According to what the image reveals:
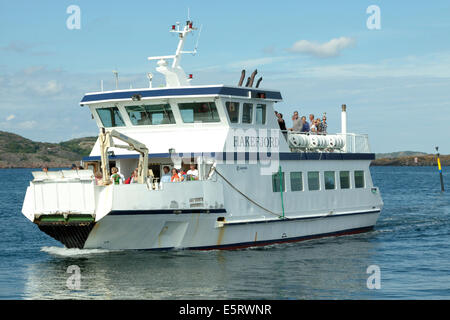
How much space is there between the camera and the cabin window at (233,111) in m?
18.9

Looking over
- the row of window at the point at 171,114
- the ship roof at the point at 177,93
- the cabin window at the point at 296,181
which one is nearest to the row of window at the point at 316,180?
the cabin window at the point at 296,181

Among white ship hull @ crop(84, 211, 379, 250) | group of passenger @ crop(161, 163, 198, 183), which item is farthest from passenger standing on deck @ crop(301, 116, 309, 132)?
group of passenger @ crop(161, 163, 198, 183)

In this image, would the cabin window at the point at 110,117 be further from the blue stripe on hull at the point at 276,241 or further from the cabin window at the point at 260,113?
the blue stripe on hull at the point at 276,241

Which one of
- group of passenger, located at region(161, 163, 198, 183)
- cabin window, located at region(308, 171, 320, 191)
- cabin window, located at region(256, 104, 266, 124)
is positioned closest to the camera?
group of passenger, located at region(161, 163, 198, 183)

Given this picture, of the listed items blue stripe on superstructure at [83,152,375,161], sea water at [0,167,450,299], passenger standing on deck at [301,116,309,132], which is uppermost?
passenger standing on deck at [301,116,309,132]

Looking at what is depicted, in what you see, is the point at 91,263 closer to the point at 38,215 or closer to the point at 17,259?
the point at 38,215

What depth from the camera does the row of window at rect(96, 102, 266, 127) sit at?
18.8 meters

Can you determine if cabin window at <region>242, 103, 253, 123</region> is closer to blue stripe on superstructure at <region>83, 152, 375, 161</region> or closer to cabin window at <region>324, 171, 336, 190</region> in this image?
blue stripe on superstructure at <region>83, 152, 375, 161</region>

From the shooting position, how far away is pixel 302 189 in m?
21.3

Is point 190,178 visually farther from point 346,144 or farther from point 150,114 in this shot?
point 346,144

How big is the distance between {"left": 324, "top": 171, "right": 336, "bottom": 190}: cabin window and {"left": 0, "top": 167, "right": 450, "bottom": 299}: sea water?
5.68ft

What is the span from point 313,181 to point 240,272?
6.40 meters

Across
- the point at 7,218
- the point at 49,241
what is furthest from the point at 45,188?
the point at 7,218

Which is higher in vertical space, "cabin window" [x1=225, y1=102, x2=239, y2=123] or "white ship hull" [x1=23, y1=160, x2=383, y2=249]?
"cabin window" [x1=225, y1=102, x2=239, y2=123]
